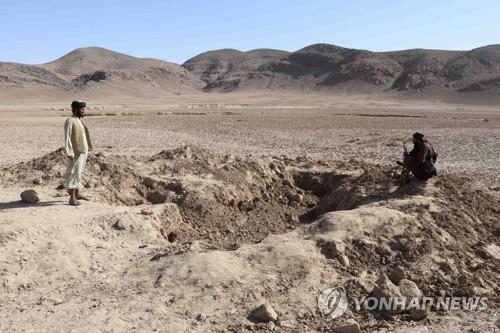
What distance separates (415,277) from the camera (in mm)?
5359

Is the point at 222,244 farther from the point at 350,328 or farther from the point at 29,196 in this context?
the point at 29,196

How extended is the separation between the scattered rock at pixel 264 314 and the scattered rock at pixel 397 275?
1.46 meters

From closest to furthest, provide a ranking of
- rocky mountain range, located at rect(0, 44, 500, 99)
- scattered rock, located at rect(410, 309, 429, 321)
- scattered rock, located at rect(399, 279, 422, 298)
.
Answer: scattered rock, located at rect(410, 309, 429, 321)
scattered rock, located at rect(399, 279, 422, 298)
rocky mountain range, located at rect(0, 44, 500, 99)

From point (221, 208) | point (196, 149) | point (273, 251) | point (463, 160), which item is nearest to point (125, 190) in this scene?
point (221, 208)

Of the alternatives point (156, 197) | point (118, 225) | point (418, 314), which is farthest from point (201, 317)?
point (156, 197)

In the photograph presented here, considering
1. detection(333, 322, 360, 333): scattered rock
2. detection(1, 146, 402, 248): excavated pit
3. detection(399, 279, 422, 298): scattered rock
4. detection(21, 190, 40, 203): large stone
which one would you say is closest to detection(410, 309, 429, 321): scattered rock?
detection(399, 279, 422, 298): scattered rock

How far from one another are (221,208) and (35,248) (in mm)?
3288

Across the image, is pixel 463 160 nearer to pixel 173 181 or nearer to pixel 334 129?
pixel 173 181

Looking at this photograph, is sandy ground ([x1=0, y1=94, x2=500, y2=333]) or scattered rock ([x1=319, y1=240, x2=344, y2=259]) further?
scattered rock ([x1=319, y1=240, x2=344, y2=259])

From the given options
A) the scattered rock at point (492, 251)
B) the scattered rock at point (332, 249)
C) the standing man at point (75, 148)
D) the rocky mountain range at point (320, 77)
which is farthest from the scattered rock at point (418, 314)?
the rocky mountain range at point (320, 77)

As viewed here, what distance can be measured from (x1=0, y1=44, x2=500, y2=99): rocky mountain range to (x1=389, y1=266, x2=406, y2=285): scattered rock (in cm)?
7301

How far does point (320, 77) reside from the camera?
105 metres

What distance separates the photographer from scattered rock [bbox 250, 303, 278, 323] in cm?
452

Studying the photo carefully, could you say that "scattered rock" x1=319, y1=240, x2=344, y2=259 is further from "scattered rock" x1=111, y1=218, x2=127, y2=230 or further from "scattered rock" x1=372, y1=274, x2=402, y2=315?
"scattered rock" x1=111, y1=218, x2=127, y2=230
